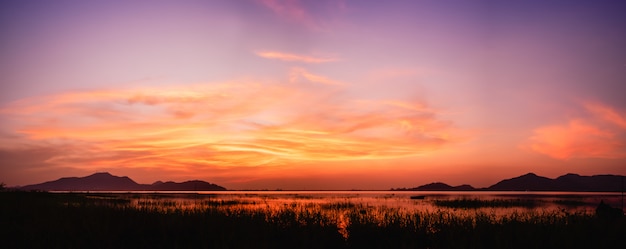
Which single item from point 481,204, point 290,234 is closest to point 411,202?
point 481,204

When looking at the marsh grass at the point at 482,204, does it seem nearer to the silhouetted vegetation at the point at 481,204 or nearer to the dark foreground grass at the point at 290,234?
the silhouetted vegetation at the point at 481,204

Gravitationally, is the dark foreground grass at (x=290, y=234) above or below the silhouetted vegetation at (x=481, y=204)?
above

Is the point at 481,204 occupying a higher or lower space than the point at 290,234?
lower

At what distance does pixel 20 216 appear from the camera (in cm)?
2278

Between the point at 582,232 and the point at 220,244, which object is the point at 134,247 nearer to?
the point at 220,244

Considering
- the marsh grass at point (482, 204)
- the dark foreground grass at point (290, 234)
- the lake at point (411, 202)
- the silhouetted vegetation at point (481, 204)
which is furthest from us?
the silhouetted vegetation at point (481, 204)

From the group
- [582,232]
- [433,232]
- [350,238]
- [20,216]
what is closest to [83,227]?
[20,216]

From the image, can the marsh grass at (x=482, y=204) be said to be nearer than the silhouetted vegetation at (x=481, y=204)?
Yes

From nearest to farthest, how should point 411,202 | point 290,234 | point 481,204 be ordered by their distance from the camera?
1. point 290,234
2. point 481,204
3. point 411,202

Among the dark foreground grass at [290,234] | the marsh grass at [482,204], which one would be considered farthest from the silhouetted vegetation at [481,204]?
the dark foreground grass at [290,234]

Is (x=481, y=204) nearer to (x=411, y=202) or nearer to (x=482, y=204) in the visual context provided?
(x=482, y=204)

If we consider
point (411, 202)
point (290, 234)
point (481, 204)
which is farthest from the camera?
point (411, 202)

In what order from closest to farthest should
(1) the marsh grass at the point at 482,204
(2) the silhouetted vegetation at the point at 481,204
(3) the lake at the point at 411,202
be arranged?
(3) the lake at the point at 411,202
(1) the marsh grass at the point at 482,204
(2) the silhouetted vegetation at the point at 481,204

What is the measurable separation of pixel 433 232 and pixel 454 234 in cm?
107
